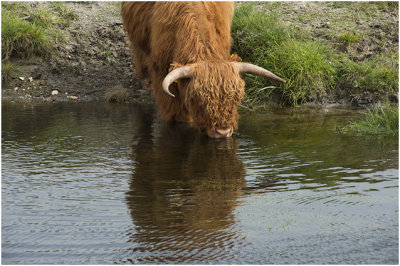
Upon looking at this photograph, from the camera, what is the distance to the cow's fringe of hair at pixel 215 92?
5516 mm

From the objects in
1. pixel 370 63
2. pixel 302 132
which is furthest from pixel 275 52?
pixel 302 132

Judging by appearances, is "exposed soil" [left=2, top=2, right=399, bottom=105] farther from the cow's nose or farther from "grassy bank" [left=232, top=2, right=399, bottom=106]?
the cow's nose

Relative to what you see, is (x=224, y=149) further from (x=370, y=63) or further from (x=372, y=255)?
(x=370, y=63)

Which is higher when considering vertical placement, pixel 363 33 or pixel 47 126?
pixel 363 33

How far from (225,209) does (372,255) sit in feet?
3.32

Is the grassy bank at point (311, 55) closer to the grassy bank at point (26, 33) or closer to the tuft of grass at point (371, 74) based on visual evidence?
the tuft of grass at point (371, 74)

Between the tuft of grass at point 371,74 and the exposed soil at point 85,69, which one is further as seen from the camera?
the exposed soil at point 85,69

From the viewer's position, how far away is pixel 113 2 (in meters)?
10.0

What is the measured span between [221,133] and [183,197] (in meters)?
1.58

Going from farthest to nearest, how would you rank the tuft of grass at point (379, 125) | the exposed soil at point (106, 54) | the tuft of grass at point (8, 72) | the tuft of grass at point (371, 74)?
the tuft of grass at point (8, 72) < the exposed soil at point (106, 54) < the tuft of grass at point (371, 74) < the tuft of grass at point (379, 125)

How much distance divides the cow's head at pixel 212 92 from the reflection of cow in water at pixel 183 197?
18cm

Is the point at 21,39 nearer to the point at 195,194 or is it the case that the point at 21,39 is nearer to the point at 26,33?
the point at 26,33

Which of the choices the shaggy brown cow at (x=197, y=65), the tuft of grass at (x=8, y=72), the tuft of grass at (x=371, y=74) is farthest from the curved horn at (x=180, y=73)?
the tuft of grass at (x=8, y=72)

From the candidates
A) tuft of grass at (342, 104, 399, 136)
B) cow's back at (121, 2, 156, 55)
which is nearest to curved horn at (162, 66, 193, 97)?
cow's back at (121, 2, 156, 55)
